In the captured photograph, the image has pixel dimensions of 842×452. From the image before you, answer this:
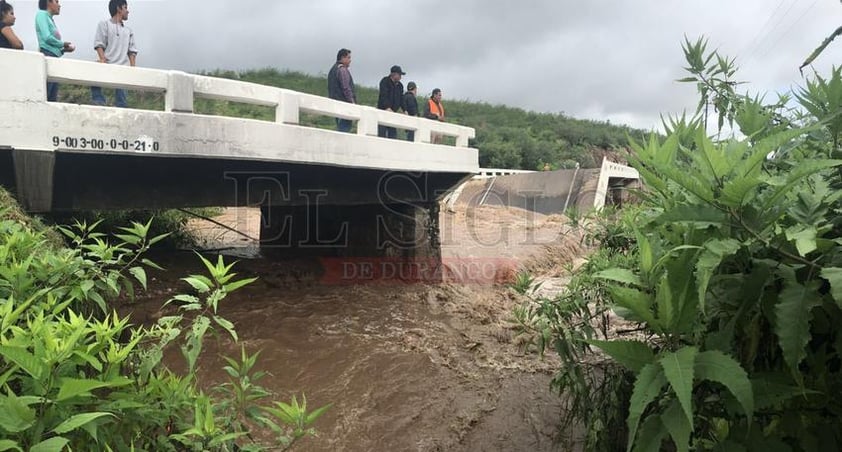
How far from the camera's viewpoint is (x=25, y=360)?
1.38 meters

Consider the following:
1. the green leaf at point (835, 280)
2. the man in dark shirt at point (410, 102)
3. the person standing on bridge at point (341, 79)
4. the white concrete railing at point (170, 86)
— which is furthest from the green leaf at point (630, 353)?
the man in dark shirt at point (410, 102)

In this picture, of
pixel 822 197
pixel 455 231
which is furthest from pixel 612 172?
pixel 822 197

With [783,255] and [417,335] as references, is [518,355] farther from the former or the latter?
[783,255]

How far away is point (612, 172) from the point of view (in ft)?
57.1

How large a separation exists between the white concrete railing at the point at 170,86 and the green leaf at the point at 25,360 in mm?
4460

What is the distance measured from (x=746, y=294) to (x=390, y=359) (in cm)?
530

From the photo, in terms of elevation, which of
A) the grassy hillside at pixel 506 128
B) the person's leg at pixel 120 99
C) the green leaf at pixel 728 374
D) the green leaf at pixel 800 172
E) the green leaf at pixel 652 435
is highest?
the grassy hillside at pixel 506 128

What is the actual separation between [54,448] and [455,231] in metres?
14.9

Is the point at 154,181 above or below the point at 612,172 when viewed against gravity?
below

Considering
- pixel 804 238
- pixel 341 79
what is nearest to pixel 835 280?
pixel 804 238

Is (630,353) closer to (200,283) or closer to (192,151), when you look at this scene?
(200,283)

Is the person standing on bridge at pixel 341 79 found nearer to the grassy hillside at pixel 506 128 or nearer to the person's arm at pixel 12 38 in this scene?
the person's arm at pixel 12 38

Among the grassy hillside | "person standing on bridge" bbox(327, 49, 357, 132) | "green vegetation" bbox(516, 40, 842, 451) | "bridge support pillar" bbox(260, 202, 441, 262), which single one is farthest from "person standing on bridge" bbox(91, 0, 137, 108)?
the grassy hillside

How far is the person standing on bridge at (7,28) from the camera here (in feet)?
17.2
